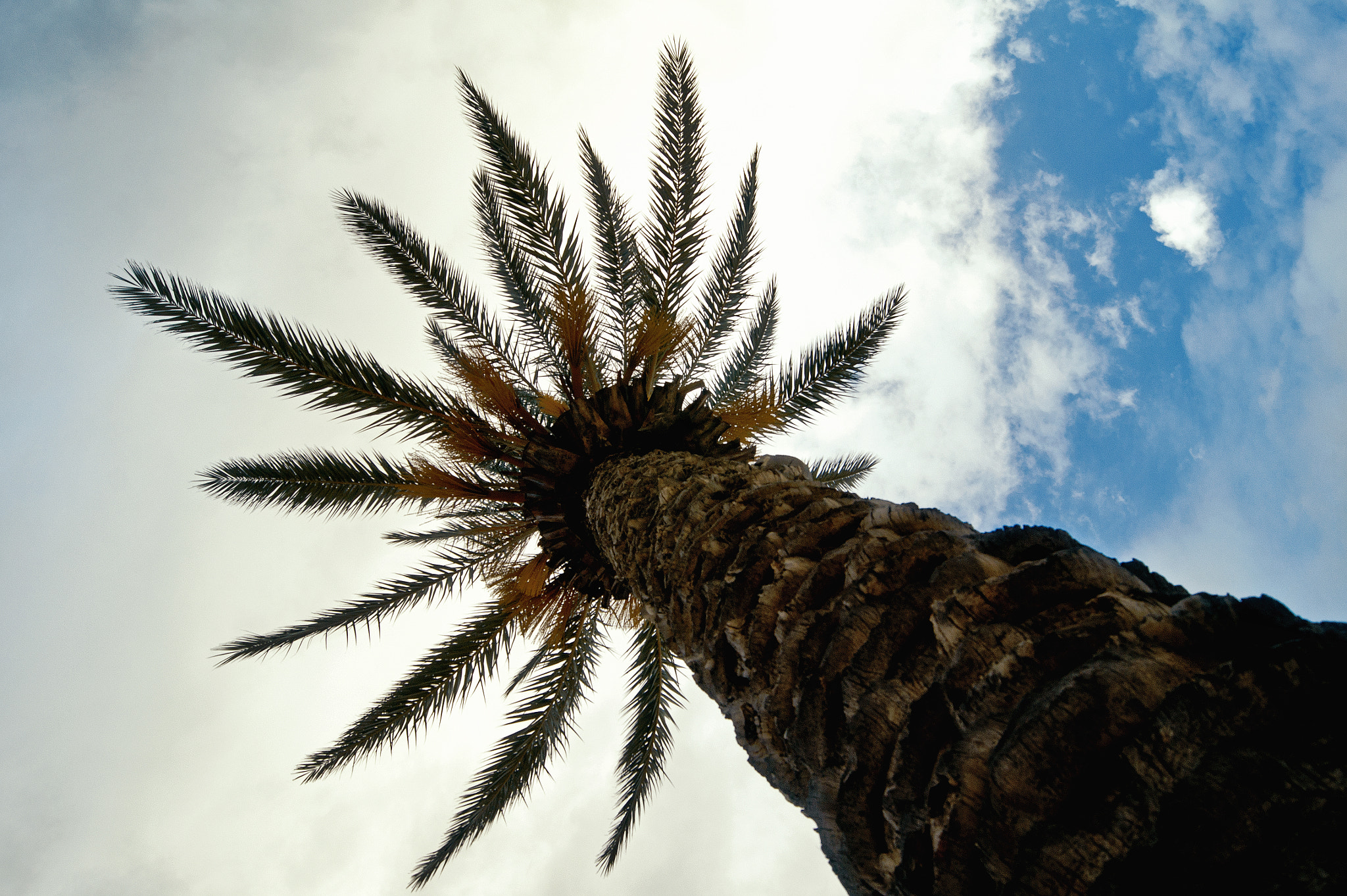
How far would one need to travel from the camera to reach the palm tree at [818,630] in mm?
905

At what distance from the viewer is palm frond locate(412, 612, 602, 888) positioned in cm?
601

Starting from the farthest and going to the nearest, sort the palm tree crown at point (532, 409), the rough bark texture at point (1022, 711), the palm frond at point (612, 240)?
1. the palm frond at point (612, 240)
2. the palm tree crown at point (532, 409)
3. the rough bark texture at point (1022, 711)

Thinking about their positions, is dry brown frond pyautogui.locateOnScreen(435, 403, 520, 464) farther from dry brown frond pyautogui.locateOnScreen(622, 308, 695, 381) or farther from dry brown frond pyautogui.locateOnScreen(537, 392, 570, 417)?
dry brown frond pyautogui.locateOnScreen(622, 308, 695, 381)

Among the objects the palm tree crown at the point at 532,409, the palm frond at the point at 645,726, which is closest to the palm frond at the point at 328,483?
the palm tree crown at the point at 532,409

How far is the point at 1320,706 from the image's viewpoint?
87cm

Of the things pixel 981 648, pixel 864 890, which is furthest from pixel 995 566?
pixel 864 890

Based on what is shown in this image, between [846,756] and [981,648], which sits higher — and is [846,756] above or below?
below

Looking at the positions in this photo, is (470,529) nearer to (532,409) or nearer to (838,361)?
(532,409)

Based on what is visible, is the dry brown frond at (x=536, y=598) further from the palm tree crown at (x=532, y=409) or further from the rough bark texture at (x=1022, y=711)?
the rough bark texture at (x=1022, y=711)

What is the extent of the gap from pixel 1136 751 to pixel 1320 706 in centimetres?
23

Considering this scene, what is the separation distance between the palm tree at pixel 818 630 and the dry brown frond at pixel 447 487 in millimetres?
25

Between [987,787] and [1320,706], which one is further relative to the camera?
[987,787]

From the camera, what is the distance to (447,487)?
18.0 feet

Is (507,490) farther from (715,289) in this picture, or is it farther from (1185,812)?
(1185,812)
